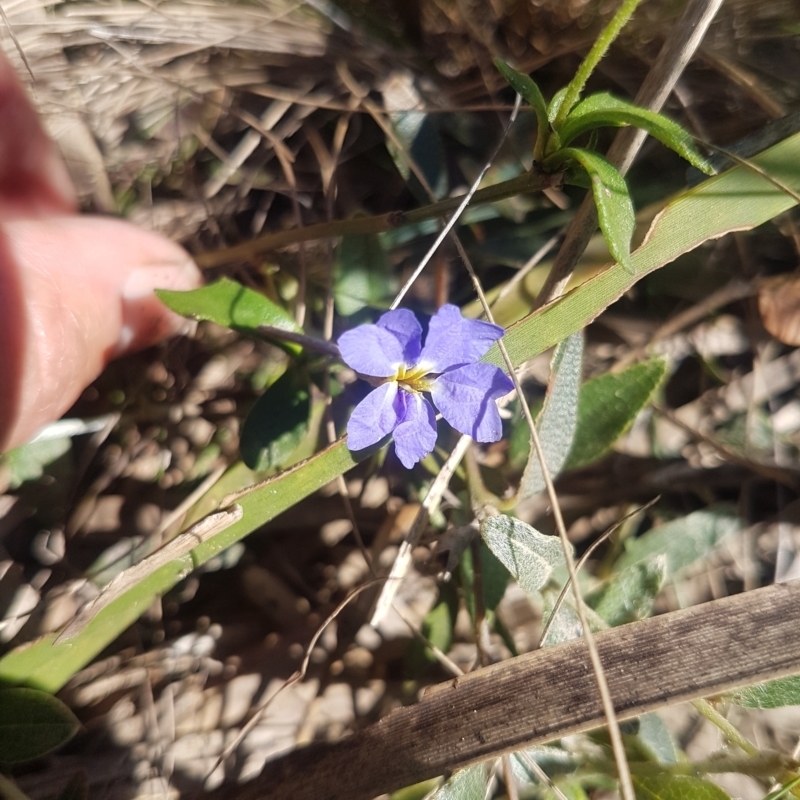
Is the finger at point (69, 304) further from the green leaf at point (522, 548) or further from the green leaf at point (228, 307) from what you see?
the green leaf at point (522, 548)

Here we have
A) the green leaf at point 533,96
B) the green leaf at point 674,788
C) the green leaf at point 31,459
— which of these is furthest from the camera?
the green leaf at point 31,459

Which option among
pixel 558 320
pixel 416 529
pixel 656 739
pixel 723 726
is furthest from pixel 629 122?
pixel 656 739

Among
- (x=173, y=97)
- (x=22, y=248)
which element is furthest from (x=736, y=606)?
(x=173, y=97)

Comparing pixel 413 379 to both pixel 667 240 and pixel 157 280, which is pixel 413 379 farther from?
pixel 157 280

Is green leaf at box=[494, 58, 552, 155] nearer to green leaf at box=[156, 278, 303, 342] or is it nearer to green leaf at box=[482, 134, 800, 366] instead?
green leaf at box=[482, 134, 800, 366]

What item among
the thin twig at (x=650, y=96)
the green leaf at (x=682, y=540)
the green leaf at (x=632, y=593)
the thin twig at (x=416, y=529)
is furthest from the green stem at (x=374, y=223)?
the green leaf at (x=682, y=540)

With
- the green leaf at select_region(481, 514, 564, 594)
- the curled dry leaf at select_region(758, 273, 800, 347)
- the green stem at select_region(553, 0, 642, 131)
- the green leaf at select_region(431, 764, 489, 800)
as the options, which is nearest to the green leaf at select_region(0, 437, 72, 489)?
the green leaf at select_region(481, 514, 564, 594)

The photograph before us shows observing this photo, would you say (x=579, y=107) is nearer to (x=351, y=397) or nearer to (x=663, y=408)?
(x=351, y=397)

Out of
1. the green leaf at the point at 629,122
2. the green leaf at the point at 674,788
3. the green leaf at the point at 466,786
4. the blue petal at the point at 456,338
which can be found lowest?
the green leaf at the point at 674,788
